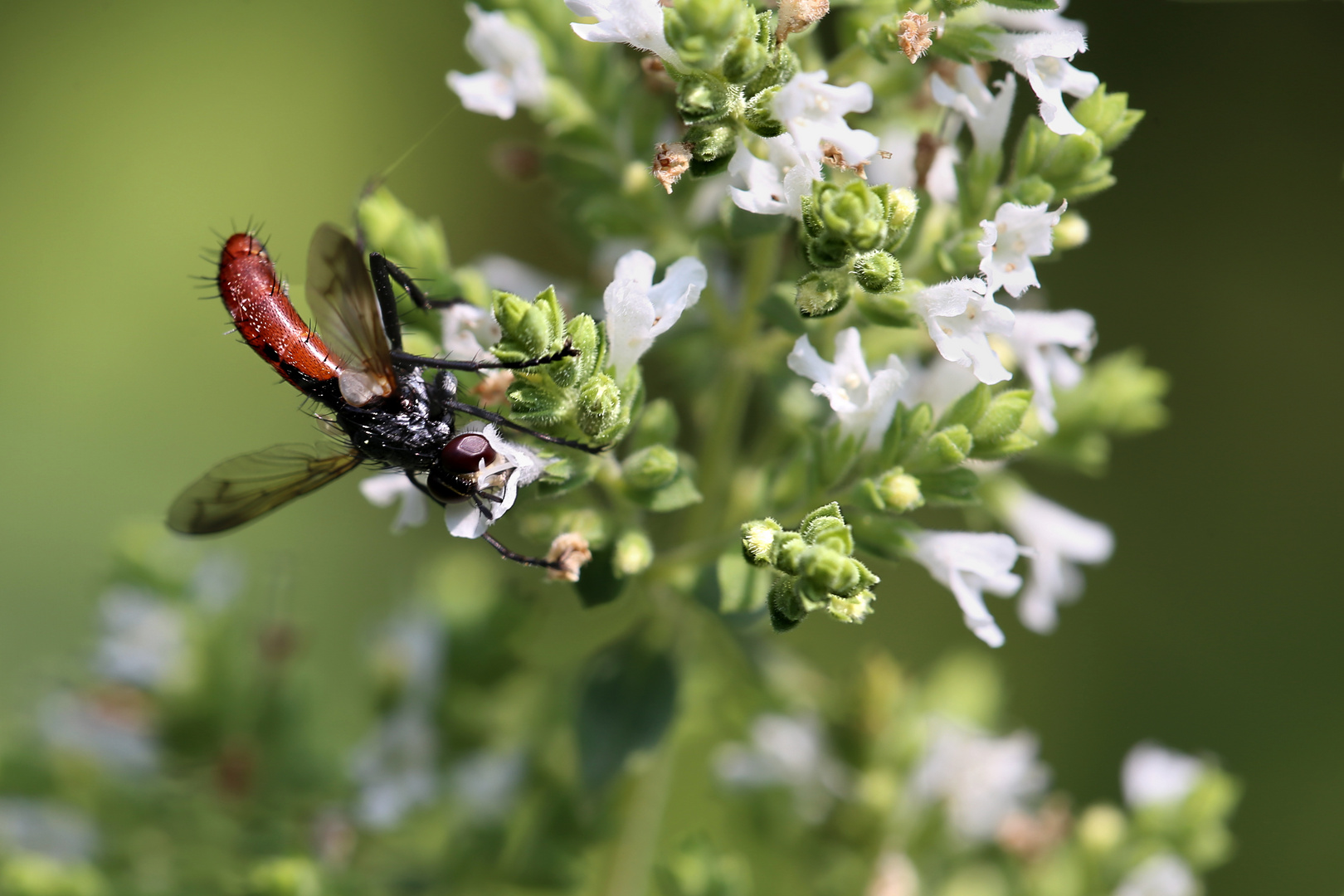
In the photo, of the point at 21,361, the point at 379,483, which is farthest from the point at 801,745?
the point at 21,361

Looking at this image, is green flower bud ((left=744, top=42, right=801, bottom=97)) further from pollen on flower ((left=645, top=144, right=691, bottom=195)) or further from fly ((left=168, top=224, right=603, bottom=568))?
fly ((left=168, top=224, right=603, bottom=568))

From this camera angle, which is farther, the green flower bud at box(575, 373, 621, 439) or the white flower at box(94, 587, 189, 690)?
the white flower at box(94, 587, 189, 690)

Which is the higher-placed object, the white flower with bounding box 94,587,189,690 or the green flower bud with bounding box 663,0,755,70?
the green flower bud with bounding box 663,0,755,70

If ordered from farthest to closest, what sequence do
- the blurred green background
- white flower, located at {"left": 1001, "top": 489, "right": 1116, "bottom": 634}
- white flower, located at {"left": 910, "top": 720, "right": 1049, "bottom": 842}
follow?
the blurred green background
white flower, located at {"left": 910, "top": 720, "right": 1049, "bottom": 842}
white flower, located at {"left": 1001, "top": 489, "right": 1116, "bottom": 634}

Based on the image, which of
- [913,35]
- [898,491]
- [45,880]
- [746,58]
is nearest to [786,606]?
[898,491]

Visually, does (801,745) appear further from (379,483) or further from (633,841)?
(379,483)

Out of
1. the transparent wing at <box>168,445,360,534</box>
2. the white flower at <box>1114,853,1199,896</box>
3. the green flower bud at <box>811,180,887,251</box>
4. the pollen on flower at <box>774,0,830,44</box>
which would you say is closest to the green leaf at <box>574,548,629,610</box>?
the transparent wing at <box>168,445,360,534</box>
